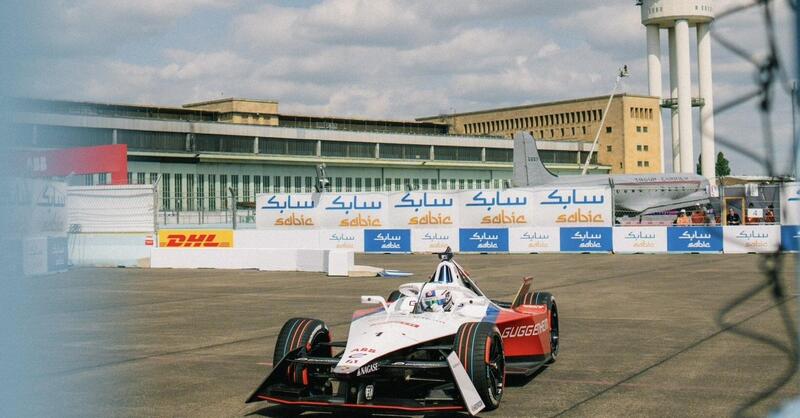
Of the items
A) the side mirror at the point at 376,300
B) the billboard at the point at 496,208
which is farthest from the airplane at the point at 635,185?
the side mirror at the point at 376,300

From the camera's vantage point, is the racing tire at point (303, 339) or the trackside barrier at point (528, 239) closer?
the racing tire at point (303, 339)

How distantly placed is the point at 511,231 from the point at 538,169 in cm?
2264

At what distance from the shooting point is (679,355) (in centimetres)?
1248

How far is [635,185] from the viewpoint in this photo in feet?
196

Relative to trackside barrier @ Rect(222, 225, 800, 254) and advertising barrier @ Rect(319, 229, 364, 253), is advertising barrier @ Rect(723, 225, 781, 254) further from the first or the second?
advertising barrier @ Rect(319, 229, 364, 253)

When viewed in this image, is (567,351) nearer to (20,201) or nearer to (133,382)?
(133,382)

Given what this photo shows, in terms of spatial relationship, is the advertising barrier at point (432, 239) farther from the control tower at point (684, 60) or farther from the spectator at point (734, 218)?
the control tower at point (684, 60)

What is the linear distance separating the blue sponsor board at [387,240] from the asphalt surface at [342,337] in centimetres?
1559

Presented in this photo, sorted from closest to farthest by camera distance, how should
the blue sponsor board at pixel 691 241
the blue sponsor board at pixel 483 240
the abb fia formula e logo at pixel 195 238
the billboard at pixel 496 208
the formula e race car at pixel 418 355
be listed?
the formula e race car at pixel 418 355
the abb fia formula e logo at pixel 195 238
the blue sponsor board at pixel 691 241
the blue sponsor board at pixel 483 240
the billboard at pixel 496 208

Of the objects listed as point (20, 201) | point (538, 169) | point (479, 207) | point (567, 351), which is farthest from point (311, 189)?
point (20, 201)

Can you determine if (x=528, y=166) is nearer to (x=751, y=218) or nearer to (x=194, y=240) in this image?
(x=751, y=218)

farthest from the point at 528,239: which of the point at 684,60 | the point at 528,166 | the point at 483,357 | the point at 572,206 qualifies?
the point at 684,60

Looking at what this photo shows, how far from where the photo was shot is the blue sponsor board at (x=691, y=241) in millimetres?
37906

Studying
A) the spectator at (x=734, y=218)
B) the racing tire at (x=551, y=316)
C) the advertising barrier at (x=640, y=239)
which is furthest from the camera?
the spectator at (x=734, y=218)
